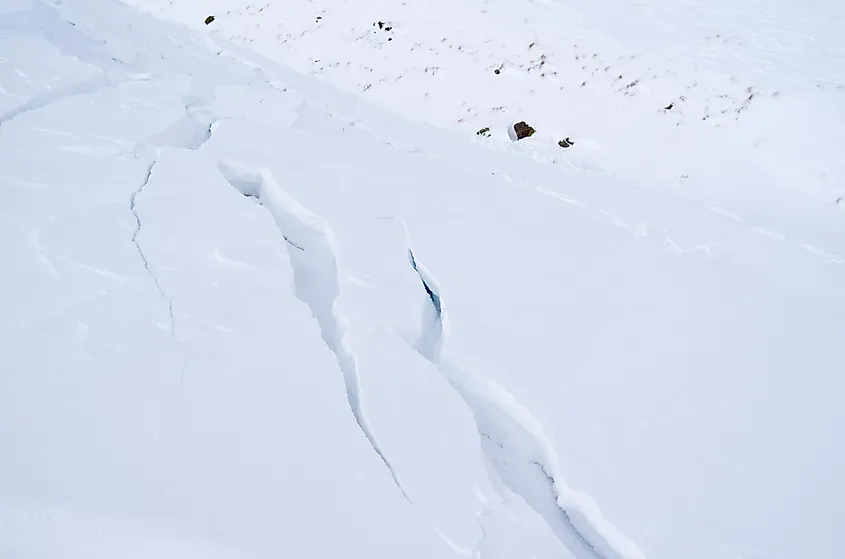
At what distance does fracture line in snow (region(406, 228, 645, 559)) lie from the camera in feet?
7.73

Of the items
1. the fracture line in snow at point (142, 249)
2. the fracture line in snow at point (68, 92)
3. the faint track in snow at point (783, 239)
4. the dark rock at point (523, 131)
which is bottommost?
the dark rock at point (523, 131)

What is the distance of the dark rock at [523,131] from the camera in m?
6.79

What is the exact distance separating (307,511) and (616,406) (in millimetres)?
1513

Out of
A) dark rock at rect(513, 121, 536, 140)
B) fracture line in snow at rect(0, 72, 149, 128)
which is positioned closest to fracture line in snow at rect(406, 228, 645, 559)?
dark rock at rect(513, 121, 536, 140)

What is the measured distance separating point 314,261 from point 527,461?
1840 millimetres

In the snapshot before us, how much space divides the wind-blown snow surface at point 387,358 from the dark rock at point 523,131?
1.73 meters

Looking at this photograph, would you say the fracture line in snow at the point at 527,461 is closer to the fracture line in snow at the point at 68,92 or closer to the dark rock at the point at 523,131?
the dark rock at the point at 523,131

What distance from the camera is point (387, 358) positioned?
2965 mm

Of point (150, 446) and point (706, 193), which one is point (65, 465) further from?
point (706, 193)

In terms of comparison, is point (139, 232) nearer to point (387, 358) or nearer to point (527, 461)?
point (387, 358)

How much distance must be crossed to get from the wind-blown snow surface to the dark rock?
5.69ft

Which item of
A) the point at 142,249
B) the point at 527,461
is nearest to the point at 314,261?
the point at 142,249

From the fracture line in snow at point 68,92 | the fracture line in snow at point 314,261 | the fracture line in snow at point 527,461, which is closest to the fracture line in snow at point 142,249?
the fracture line in snow at point 314,261

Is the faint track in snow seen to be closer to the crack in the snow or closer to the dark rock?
the dark rock
